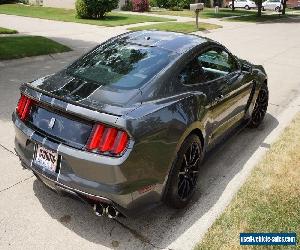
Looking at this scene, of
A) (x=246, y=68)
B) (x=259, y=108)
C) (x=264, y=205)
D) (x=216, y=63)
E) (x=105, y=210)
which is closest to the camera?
(x=105, y=210)

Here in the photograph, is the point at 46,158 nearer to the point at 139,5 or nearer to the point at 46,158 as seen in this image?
the point at 46,158

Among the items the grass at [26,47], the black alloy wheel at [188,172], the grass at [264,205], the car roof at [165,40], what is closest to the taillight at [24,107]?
the car roof at [165,40]

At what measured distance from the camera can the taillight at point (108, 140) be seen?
10.8ft

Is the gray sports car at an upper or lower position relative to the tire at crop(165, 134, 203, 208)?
upper

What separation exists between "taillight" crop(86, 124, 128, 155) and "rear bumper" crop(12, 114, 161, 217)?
2.4 inches

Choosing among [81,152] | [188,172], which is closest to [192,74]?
[188,172]

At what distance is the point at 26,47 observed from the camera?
11883 mm

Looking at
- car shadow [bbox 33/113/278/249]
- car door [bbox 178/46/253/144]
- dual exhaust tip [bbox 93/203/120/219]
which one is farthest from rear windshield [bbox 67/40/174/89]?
car shadow [bbox 33/113/278/249]

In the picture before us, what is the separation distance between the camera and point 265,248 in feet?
12.1

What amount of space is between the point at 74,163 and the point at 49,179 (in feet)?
1.17

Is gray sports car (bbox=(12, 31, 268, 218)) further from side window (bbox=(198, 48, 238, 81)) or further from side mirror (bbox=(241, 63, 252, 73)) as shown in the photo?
side mirror (bbox=(241, 63, 252, 73))

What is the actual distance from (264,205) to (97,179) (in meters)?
2.00

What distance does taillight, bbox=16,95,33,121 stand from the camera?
392 centimetres

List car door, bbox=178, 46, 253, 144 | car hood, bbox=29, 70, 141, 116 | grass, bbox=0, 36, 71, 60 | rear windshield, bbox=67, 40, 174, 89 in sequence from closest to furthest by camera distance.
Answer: car hood, bbox=29, 70, 141, 116 → rear windshield, bbox=67, 40, 174, 89 → car door, bbox=178, 46, 253, 144 → grass, bbox=0, 36, 71, 60
